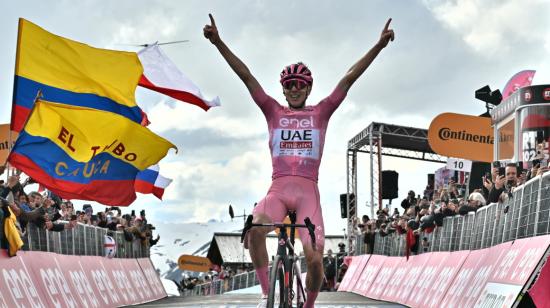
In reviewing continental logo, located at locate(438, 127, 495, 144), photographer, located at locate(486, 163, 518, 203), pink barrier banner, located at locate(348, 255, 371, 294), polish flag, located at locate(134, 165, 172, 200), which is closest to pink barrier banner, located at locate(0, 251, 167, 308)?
polish flag, located at locate(134, 165, 172, 200)

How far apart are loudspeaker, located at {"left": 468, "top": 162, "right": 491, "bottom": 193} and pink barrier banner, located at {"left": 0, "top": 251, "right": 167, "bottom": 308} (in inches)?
362

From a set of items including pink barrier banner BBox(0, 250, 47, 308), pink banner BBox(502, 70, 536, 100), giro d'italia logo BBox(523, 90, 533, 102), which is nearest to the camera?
pink barrier banner BBox(0, 250, 47, 308)

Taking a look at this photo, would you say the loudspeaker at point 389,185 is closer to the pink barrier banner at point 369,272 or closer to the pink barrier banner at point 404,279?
the pink barrier banner at point 369,272

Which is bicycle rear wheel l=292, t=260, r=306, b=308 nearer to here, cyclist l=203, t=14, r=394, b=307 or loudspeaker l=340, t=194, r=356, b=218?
cyclist l=203, t=14, r=394, b=307

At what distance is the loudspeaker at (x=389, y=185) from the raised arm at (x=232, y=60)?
35.6m

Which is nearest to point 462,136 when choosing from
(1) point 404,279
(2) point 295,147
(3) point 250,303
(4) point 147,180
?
(1) point 404,279

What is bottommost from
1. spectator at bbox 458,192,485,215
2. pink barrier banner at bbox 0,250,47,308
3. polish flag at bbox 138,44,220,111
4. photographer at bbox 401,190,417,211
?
pink barrier banner at bbox 0,250,47,308

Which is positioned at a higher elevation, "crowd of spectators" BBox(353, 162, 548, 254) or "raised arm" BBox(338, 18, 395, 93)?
"raised arm" BBox(338, 18, 395, 93)

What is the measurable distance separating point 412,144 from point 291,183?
39.8 metres

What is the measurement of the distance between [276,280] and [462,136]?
53.7 feet

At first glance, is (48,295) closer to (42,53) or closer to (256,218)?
(42,53)

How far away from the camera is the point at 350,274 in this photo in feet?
100

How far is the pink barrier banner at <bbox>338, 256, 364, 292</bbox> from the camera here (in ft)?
95.9

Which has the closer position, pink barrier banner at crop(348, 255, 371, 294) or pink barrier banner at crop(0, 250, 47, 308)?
pink barrier banner at crop(0, 250, 47, 308)
